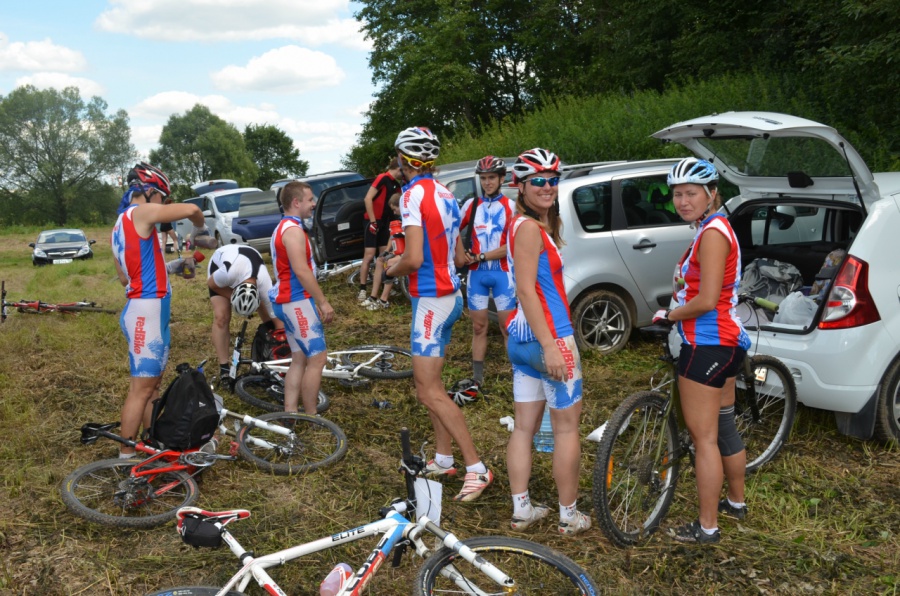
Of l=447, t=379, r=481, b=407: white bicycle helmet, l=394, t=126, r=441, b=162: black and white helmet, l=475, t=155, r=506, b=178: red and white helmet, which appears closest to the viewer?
l=394, t=126, r=441, b=162: black and white helmet

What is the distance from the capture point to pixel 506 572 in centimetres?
286

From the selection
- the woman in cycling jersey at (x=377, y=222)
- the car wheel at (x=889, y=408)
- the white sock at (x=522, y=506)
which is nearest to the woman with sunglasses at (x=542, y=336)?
the white sock at (x=522, y=506)

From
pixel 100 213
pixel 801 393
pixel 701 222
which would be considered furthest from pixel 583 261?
pixel 100 213

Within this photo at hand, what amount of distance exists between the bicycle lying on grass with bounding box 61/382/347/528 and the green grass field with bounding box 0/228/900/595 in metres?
0.10

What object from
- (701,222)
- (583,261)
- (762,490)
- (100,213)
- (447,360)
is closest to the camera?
(701,222)

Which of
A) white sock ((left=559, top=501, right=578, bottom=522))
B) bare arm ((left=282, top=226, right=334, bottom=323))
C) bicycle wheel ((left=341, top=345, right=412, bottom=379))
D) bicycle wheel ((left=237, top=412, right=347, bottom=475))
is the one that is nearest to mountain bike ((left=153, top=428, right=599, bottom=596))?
white sock ((left=559, top=501, right=578, bottom=522))

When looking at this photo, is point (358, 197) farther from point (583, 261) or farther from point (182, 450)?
point (182, 450)

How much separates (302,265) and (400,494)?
5.65ft

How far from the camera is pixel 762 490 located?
4.59 m

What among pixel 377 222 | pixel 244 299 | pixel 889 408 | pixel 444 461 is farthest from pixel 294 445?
pixel 377 222

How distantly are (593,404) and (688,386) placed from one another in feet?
7.75

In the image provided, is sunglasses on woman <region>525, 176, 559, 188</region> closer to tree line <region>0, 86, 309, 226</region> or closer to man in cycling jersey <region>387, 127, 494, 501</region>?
man in cycling jersey <region>387, 127, 494, 501</region>

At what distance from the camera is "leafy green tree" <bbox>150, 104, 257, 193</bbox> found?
92.2m

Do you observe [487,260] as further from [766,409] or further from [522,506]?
[522,506]
